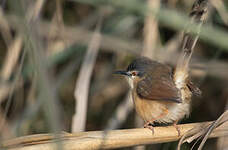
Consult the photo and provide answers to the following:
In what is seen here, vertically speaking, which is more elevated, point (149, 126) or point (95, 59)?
point (95, 59)

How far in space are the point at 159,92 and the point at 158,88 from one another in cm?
7

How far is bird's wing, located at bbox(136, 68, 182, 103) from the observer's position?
278cm

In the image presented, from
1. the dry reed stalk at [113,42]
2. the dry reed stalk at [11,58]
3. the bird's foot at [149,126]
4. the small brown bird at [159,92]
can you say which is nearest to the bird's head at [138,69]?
the small brown bird at [159,92]

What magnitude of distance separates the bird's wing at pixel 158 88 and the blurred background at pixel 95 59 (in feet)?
0.89

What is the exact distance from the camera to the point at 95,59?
13.4 ft

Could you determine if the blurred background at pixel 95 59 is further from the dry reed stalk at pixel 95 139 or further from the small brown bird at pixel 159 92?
the dry reed stalk at pixel 95 139

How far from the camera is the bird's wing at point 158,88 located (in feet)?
9.11

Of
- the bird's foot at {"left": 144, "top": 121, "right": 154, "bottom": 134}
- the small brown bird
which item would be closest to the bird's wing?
the small brown bird

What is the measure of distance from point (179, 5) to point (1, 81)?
2.34m

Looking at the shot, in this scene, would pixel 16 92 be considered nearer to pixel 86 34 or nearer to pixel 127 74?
pixel 86 34

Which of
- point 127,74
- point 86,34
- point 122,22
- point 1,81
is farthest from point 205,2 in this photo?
point 1,81

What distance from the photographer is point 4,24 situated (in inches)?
152

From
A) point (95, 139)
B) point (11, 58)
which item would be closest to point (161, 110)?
point (95, 139)

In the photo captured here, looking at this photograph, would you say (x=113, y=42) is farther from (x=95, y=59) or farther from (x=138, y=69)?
(x=95, y=59)
